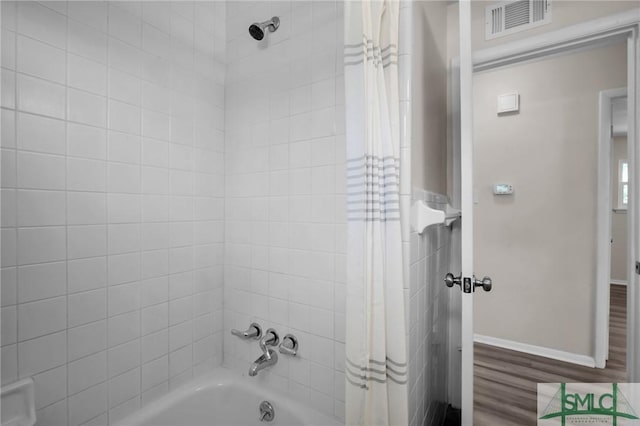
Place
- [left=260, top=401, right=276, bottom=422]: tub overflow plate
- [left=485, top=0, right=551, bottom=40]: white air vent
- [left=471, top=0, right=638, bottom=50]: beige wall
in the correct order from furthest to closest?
1. [left=485, top=0, right=551, bottom=40]: white air vent
2. [left=471, top=0, right=638, bottom=50]: beige wall
3. [left=260, top=401, right=276, bottom=422]: tub overflow plate

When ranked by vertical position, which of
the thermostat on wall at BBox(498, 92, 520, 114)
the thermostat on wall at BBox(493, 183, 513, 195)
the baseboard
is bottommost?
the baseboard

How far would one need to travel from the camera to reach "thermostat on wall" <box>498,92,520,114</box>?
2.47m

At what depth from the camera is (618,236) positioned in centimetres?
405

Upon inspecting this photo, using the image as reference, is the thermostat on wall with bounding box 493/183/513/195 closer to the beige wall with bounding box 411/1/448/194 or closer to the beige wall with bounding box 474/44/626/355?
the beige wall with bounding box 474/44/626/355

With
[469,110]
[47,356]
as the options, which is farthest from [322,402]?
[469,110]

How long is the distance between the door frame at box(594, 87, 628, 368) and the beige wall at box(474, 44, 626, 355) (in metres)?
0.05

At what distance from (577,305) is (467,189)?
2.01 meters

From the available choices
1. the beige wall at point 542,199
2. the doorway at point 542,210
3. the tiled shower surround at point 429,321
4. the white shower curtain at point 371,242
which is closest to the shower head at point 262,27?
the white shower curtain at point 371,242

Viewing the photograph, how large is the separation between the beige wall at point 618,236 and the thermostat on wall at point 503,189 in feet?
9.00

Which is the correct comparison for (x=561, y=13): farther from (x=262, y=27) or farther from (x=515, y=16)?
(x=262, y=27)

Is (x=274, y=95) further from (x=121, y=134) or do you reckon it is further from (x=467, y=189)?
(x=467, y=189)

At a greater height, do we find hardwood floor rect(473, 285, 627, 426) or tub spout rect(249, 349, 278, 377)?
tub spout rect(249, 349, 278, 377)

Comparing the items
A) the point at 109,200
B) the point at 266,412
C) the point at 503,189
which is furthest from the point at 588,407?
the point at 109,200

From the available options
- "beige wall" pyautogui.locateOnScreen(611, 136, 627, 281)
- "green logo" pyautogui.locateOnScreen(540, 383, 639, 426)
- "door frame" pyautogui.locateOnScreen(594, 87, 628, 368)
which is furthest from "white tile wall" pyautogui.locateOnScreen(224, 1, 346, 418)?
"beige wall" pyautogui.locateOnScreen(611, 136, 627, 281)
